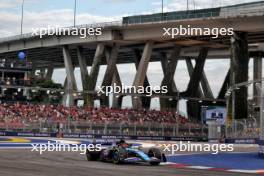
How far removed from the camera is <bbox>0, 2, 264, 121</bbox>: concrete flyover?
64.3 m

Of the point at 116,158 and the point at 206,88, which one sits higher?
the point at 206,88

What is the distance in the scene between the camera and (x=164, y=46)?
90250mm

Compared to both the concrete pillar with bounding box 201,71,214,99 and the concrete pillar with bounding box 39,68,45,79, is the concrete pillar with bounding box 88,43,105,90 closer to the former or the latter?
the concrete pillar with bounding box 201,71,214,99

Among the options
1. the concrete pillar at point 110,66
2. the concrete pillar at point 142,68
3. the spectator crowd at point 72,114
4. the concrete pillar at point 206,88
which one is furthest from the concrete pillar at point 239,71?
the concrete pillar at point 206,88

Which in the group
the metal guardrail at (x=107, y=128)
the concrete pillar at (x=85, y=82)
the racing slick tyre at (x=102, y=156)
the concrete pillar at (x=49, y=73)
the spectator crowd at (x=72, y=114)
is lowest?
the racing slick tyre at (x=102, y=156)

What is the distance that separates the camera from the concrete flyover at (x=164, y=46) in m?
64.3

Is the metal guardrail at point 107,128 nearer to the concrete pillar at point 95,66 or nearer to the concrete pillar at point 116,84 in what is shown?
the concrete pillar at point 95,66

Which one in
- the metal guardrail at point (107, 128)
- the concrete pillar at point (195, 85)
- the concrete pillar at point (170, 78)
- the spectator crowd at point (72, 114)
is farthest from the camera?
the concrete pillar at point (195, 85)

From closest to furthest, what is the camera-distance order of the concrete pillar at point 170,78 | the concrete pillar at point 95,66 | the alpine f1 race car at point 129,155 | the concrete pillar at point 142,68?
the alpine f1 race car at point 129,155 → the concrete pillar at point 142,68 → the concrete pillar at point 95,66 → the concrete pillar at point 170,78

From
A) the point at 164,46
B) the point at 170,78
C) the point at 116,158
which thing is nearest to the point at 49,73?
the point at 164,46

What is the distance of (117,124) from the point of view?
55656mm

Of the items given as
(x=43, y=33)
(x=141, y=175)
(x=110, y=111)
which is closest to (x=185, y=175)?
(x=141, y=175)

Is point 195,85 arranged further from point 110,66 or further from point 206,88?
point 206,88

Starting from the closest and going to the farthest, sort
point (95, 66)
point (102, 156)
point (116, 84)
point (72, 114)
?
point (102, 156)
point (72, 114)
point (95, 66)
point (116, 84)
